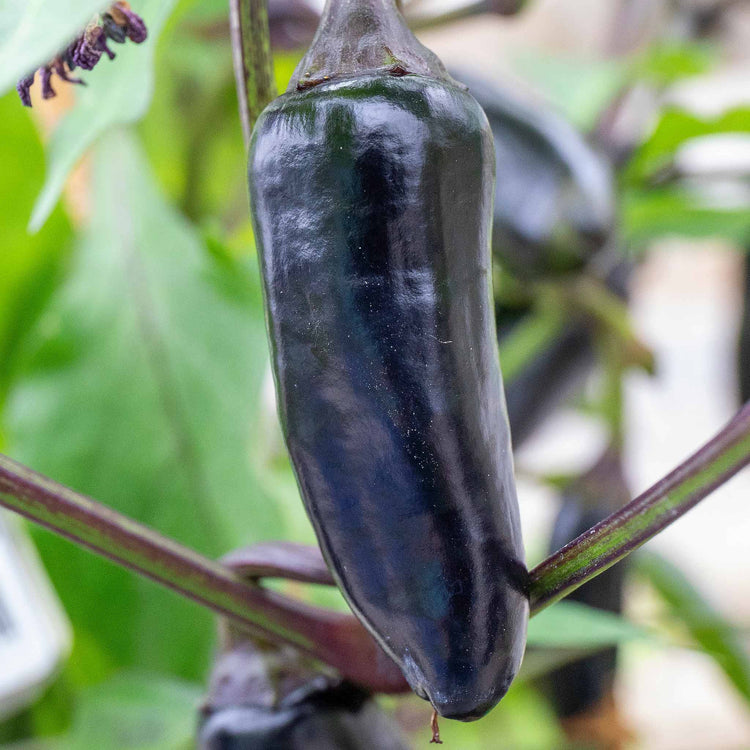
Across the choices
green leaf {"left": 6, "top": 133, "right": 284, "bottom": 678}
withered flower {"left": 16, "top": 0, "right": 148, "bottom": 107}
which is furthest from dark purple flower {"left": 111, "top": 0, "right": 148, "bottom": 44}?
green leaf {"left": 6, "top": 133, "right": 284, "bottom": 678}

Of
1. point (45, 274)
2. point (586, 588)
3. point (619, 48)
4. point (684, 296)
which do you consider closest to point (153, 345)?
point (45, 274)

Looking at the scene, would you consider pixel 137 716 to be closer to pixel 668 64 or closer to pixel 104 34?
pixel 104 34

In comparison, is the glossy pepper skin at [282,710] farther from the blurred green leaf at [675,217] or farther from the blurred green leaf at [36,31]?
the blurred green leaf at [675,217]

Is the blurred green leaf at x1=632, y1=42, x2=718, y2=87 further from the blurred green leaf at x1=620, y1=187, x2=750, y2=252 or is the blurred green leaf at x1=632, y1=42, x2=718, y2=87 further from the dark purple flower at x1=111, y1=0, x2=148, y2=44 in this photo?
the dark purple flower at x1=111, y1=0, x2=148, y2=44

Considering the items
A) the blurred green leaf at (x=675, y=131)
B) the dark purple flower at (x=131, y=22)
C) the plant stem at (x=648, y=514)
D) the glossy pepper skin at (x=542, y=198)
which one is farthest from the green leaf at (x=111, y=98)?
the blurred green leaf at (x=675, y=131)

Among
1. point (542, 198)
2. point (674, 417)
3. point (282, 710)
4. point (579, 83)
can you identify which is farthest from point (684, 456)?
point (282, 710)
